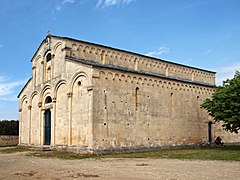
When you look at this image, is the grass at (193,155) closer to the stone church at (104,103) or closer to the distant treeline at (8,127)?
the stone church at (104,103)

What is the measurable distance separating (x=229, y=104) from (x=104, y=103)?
956 cm

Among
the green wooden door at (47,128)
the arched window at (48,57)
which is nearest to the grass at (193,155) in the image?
the green wooden door at (47,128)

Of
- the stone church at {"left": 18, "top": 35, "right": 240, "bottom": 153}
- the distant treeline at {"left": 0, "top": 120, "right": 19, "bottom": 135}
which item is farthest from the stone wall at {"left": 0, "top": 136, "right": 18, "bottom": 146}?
the stone church at {"left": 18, "top": 35, "right": 240, "bottom": 153}

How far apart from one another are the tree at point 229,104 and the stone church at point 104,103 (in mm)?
5293

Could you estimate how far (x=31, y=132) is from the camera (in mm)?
31609

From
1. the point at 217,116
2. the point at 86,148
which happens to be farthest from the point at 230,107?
the point at 86,148

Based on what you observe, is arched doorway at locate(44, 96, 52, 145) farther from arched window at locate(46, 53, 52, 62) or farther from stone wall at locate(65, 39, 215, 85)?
stone wall at locate(65, 39, 215, 85)

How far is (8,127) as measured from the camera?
43469 mm

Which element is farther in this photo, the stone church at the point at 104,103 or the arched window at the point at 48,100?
the arched window at the point at 48,100

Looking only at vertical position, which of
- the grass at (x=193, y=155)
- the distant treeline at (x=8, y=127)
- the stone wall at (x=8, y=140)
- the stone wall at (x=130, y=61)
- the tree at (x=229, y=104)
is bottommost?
the stone wall at (x=8, y=140)

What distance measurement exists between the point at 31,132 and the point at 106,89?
40.5 ft

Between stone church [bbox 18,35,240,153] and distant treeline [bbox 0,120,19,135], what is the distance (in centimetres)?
1080

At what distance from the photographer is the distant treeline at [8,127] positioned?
43.0m

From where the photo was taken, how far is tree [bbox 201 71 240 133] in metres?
22.6
